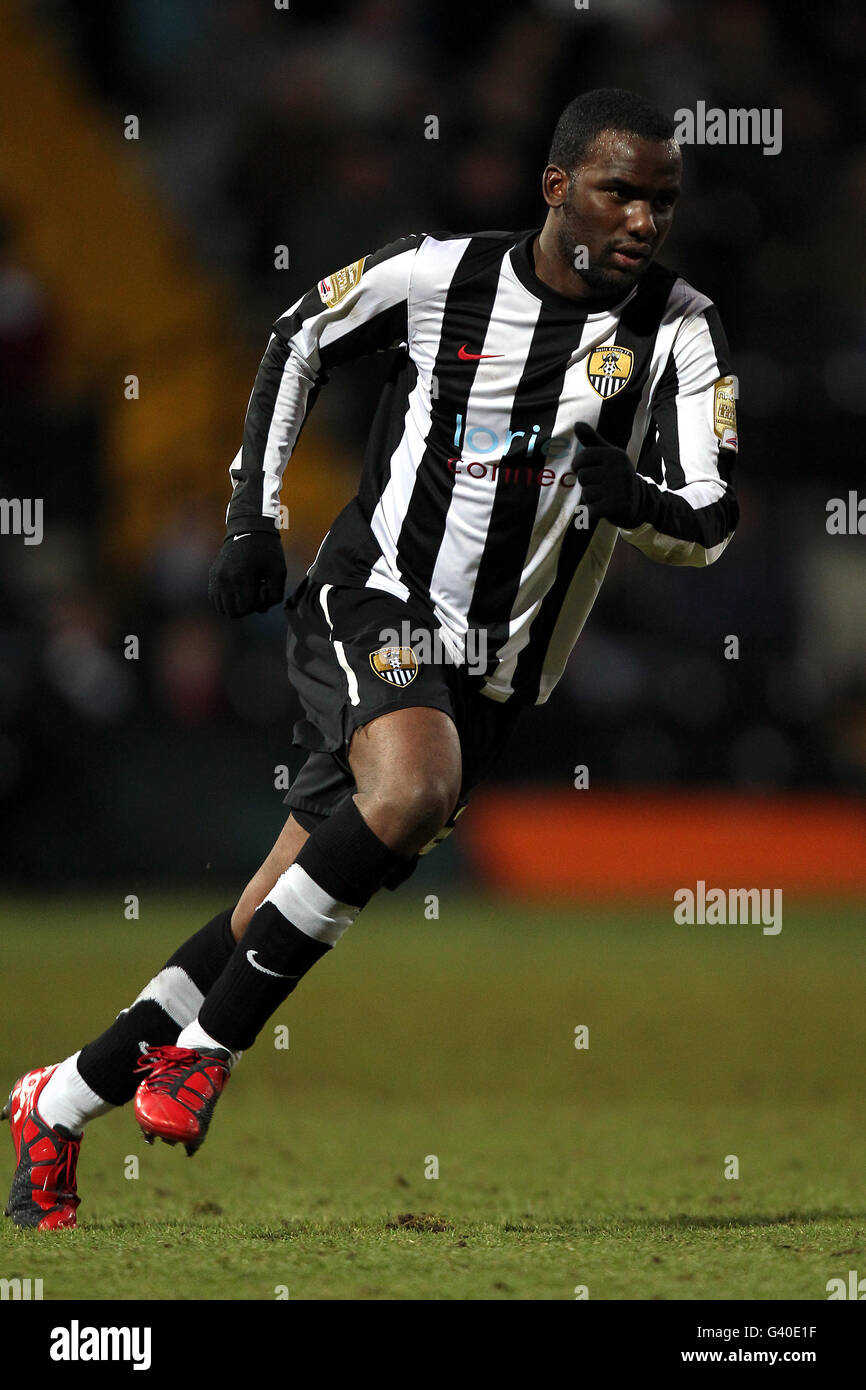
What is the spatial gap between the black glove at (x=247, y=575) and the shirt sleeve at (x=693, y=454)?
0.74 meters

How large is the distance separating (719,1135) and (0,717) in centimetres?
493

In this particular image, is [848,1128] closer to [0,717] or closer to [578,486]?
[578,486]

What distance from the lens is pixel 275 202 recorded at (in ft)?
36.3

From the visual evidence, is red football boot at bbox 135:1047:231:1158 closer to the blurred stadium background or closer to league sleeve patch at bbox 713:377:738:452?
league sleeve patch at bbox 713:377:738:452

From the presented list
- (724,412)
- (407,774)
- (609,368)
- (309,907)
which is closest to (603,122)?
(609,368)

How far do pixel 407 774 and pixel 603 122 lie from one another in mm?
1342

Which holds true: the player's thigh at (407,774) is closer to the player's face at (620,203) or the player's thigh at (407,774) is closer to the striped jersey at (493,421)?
the striped jersey at (493,421)

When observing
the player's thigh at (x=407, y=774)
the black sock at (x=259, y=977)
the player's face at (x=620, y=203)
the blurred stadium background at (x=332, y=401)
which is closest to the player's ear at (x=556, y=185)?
the player's face at (x=620, y=203)

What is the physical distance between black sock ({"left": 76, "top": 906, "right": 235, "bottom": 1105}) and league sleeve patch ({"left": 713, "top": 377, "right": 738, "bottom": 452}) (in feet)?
4.56

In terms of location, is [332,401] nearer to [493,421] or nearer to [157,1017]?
[493,421]

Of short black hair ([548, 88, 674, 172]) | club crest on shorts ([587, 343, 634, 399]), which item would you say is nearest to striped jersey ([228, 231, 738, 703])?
club crest on shorts ([587, 343, 634, 399])

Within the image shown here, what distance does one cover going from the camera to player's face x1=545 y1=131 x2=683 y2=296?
3.41 metres

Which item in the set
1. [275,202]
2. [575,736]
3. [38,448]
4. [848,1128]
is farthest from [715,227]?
[848,1128]

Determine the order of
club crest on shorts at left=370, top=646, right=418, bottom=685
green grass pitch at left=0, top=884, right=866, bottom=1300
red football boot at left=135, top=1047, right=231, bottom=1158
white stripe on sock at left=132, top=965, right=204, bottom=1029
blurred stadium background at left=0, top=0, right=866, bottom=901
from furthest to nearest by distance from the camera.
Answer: blurred stadium background at left=0, top=0, right=866, bottom=901
white stripe on sock at left=132, top=965, right=204, bottom=1029
club crest on shorts at left=370, top=646, right=418, bottom=685
red football boot at left=135, top=1047, right=231, bottom=1158
green grass pitch at left=0, top=884, right=866, bottom=1300
